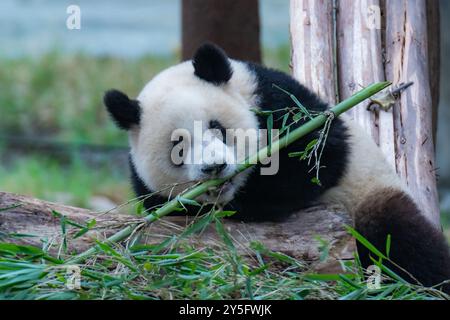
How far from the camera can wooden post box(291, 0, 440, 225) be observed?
14.6 ft

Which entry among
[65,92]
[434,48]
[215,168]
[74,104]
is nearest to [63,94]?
[65,92]

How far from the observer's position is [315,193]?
12.5ft

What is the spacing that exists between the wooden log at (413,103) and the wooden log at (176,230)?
41.2 inches

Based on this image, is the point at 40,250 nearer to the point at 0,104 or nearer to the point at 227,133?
the point at 227,133

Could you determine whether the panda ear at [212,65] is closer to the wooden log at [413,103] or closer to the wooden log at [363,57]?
the wooden log at [363,57]

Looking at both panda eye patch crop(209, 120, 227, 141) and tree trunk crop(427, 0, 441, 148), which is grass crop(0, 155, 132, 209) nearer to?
tree trunk crop(427, 0, 441, 148)

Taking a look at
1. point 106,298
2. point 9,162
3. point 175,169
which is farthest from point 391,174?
point 9,162

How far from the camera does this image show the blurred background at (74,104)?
27.8 feet

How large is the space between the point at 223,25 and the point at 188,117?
2650mm

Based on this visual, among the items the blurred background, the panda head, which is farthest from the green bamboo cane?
the blurred background

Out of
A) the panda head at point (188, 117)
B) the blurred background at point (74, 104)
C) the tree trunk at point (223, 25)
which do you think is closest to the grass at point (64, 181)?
the blurred background at point (74, 104)

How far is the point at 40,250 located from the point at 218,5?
3502mm

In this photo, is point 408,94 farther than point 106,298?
Yes

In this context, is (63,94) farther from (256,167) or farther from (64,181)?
(256,167)
